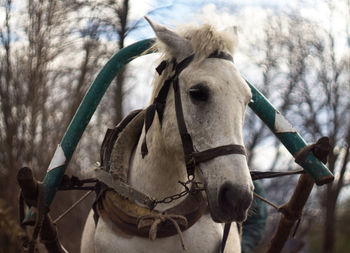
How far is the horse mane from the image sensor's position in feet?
9.14

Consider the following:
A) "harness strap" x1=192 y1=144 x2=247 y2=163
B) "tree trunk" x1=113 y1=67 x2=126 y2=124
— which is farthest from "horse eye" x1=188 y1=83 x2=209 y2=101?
"tree trunk" x1=113 y1=67 x2=126 y2=124

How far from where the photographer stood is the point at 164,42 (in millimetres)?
2877

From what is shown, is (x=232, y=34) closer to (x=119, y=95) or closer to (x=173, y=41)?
(x=173, y=41)

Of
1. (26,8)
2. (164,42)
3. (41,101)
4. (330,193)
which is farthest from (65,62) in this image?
(330,193)

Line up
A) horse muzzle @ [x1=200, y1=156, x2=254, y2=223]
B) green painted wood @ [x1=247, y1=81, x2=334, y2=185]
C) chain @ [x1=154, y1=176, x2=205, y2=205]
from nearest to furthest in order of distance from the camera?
1. horse muzzle @ [x1=200, y1=156, x2=254, y2=223]
2. chain @ [x1=154, y1=176, x2=205, y2=205]
3. green painted wood @ [x1=247, y1=81, x2=334, y2=185]

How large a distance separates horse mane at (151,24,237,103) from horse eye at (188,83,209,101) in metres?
0.23

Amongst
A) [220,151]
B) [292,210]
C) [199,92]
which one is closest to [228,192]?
[220,151]

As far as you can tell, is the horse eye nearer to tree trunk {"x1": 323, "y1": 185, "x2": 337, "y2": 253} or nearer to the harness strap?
the harness strap

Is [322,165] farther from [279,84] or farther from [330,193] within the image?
[279,84]

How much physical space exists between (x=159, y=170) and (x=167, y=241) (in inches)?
17.4

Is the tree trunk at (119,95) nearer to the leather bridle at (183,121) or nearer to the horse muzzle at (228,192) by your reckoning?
the leather bridle at (183,121)

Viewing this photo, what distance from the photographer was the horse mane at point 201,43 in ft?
9.14

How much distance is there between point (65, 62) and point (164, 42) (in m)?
6.98

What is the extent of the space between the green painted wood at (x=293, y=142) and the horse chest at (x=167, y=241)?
708 millimetres
